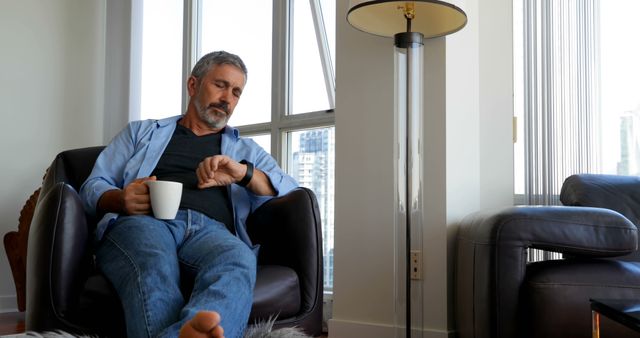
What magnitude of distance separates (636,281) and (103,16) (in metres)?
4.10

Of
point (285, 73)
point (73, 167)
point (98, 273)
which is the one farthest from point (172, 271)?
point (285, 73)

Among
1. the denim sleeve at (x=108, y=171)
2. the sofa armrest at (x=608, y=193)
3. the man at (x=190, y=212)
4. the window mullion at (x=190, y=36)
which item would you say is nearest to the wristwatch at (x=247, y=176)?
the man at (x=190, y=212)

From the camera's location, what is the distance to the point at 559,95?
275 centimetres

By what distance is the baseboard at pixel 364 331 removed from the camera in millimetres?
2564

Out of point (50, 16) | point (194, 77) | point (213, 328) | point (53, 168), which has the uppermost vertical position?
point (50, 16)

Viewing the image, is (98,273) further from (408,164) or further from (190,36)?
(190,36)

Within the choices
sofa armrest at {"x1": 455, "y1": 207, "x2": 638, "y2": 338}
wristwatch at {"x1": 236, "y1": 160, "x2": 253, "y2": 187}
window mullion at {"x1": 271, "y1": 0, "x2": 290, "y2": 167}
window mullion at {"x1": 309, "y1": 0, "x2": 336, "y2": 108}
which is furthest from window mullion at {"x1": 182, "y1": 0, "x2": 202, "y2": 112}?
sofa armrest at {"x1": 455, "y1": 207, "x2": 638, "y2": 338}

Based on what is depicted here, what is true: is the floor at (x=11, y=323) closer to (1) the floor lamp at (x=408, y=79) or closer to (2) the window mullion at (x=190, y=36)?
(1) the floor lamp at (x=408, y=79)

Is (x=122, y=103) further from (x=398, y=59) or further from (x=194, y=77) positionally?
(x=398, y=59)

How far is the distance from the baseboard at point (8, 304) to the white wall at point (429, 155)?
243 centimetres

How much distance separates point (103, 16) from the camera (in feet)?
16.2

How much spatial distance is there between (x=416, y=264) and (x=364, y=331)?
37 centimetres

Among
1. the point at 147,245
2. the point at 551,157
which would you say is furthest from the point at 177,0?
the point at 147,245

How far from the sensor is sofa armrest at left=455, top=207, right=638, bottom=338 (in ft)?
6.57
